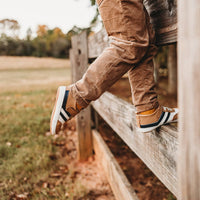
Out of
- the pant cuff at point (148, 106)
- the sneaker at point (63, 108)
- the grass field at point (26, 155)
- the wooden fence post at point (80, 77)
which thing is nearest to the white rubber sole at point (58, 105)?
the sneaker at point (63, 108)

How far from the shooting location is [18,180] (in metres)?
2.54

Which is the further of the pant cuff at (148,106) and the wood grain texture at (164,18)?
the pant cuff at (148,106)

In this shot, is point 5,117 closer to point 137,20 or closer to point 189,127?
point 137,20

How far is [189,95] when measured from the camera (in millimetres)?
442

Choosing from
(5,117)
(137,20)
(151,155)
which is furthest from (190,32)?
(5,117)

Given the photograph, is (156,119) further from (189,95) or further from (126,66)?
(189,95)

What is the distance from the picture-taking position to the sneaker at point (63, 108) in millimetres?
1275

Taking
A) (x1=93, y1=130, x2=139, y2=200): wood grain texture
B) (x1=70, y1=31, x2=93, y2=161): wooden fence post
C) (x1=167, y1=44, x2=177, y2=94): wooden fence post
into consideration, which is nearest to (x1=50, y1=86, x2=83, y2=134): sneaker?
(x1=93, y1=130, x2=139, y2=200): wood grain texture

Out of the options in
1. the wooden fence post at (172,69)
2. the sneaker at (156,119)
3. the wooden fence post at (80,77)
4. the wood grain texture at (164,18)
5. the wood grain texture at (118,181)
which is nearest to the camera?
the wood grain texture at (164,18)

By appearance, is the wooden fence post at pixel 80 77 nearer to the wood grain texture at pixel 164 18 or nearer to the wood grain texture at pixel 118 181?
the wood grain texture at pixel 118 181

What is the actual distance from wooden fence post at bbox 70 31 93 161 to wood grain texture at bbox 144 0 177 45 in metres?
1.63

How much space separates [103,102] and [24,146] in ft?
5.99

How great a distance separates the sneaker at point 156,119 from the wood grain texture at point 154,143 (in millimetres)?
41

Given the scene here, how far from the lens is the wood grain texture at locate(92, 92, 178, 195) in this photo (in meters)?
0.99
